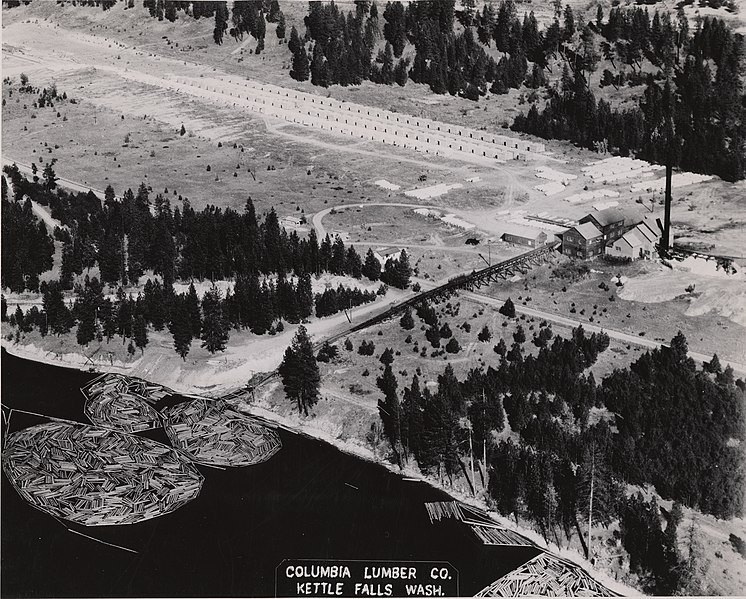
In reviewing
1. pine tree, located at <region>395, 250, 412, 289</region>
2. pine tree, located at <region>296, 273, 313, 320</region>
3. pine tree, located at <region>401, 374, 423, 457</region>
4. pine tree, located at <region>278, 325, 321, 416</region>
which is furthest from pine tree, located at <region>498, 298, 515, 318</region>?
pine tree, located at <region>278, 325, 321, 416</region>

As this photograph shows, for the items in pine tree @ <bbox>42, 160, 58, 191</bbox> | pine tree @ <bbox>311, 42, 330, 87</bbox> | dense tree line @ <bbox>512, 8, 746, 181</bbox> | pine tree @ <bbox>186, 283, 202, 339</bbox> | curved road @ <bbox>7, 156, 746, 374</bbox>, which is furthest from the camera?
pine tree @ <bbox>311, 42, 330, 87</bbox>

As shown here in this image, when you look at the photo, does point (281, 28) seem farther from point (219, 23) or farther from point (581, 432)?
point (581, 432)

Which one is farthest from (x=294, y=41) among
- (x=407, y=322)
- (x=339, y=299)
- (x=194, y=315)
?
(x=407, y=322)

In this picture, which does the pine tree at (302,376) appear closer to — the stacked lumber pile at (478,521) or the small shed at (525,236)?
the stacked lumber pile at (478,521)

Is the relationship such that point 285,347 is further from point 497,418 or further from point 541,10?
point 541,10

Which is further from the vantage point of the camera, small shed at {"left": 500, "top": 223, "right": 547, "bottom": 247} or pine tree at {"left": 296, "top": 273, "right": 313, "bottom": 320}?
small shed at {"left": 500, "top": 223, "right": 547, "bottom": 247}

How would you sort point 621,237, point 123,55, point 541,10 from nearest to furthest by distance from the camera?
point 621,237, point 123,55, point 541,10

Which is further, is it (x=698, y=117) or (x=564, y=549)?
(x=698, y=117)

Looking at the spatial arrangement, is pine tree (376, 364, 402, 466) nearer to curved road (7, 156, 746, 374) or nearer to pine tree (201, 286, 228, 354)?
curved road (7, 156, 746, 374)

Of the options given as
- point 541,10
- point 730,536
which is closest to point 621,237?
point 730,536
